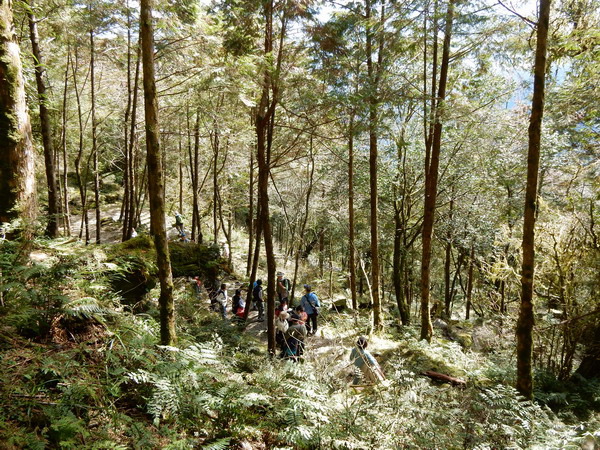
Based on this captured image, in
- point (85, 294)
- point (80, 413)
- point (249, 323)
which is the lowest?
point (249, 323)

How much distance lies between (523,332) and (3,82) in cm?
984

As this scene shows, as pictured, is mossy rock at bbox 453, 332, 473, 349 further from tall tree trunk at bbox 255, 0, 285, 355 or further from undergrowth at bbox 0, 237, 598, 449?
tall tree trunk at bbox 255, 0, 285, 355

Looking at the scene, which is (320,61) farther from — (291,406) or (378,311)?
(378,311)

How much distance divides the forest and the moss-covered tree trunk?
2cm

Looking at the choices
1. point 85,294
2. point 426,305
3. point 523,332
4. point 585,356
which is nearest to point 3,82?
point 85,294

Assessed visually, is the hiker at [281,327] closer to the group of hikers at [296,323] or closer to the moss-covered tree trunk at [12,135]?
the group of hikers at [296,323]

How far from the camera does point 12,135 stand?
13.5 feet

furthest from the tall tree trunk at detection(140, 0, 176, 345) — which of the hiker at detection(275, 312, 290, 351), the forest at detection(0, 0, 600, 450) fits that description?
the hiker at detection(275, 312, 290, 351)

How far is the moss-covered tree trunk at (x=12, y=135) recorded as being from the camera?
13.1 feet

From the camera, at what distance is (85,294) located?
15.5ft

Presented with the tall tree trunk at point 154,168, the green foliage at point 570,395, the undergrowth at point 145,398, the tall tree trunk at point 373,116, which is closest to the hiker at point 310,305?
the tall tree trunk at point 373,116

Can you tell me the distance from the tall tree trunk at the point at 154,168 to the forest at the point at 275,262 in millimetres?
29

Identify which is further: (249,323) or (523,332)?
(249,323)

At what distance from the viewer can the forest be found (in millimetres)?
3836
